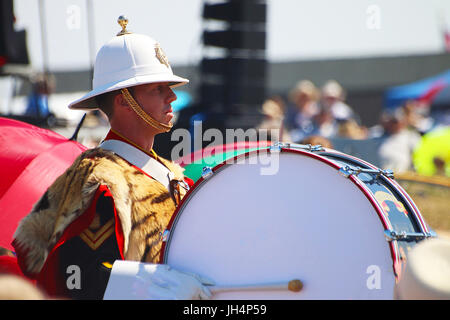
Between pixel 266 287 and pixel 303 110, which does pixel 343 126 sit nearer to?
pixel 303 110

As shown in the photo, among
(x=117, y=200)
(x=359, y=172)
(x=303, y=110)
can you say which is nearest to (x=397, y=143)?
(x=303, y=110)

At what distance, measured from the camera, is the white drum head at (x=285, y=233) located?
194 cm

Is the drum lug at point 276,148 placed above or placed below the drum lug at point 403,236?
above

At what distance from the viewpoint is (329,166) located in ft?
6.72

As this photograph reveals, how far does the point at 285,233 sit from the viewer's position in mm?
2049

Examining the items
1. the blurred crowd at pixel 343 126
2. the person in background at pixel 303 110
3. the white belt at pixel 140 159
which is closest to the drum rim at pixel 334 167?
the white belt at pixel 140 159

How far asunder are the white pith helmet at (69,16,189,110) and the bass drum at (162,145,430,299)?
581 mm

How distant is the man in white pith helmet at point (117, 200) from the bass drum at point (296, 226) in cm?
13

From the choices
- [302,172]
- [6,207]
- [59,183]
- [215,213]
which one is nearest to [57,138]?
[6,207]

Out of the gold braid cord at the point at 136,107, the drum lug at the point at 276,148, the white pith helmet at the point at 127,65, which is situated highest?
the white pith helmet at the point at 127,65

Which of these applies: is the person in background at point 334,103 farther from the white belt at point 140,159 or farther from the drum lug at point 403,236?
the drum lug at point 403,236

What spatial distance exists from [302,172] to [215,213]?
33cm

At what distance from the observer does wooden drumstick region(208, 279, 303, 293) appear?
1997mm
